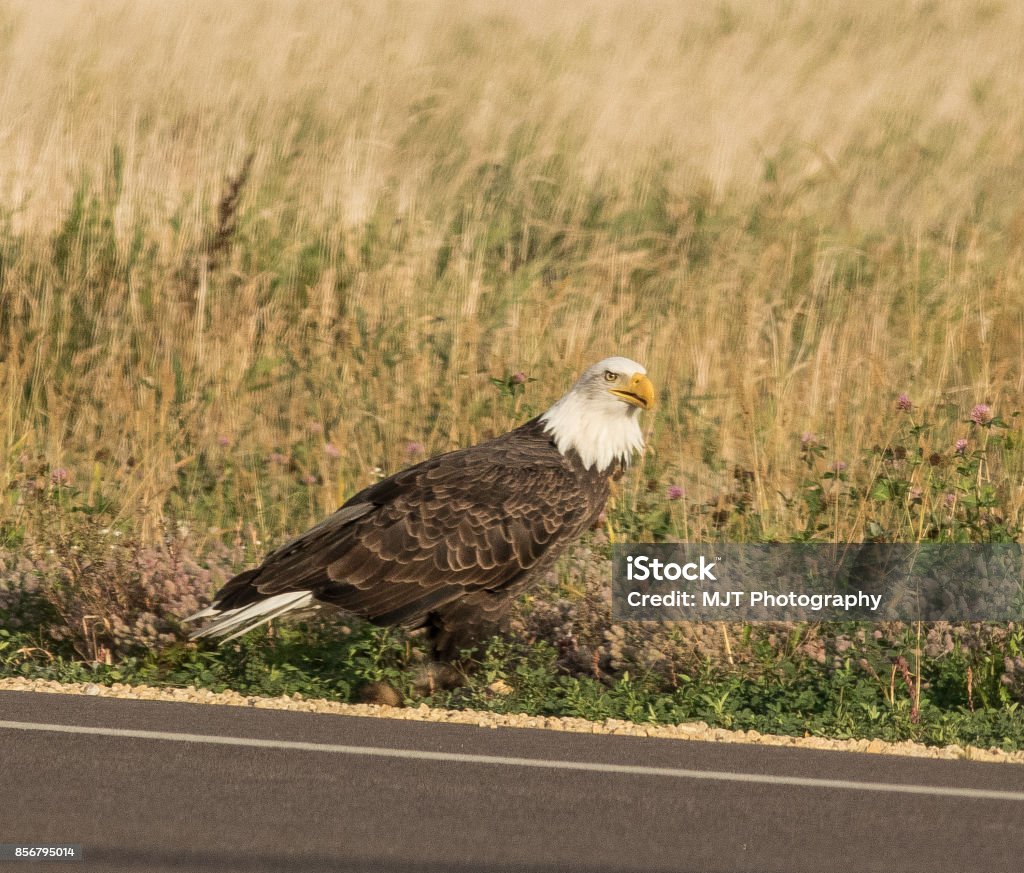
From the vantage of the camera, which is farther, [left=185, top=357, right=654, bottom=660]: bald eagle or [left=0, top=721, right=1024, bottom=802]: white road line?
[left=185, top=357, right=654, bottom=660]: bald eagle

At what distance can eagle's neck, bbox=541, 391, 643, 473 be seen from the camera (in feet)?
31.7

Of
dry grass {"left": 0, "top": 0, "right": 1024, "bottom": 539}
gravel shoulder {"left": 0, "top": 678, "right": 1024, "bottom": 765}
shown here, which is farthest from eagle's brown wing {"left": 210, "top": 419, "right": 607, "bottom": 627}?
dry grass {"left": 0, "top": 0, "right": 1024, "bottom": 539}

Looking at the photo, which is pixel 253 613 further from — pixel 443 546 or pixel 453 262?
pixel 453 262

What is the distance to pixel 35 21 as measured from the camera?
24.0m

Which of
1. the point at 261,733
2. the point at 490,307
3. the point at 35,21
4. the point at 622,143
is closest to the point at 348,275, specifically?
the point at 490,307

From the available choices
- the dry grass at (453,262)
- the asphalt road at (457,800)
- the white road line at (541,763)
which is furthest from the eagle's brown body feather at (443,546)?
the dry grass at (453,262)

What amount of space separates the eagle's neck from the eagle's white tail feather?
155cm

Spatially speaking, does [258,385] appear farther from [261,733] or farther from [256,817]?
[256,817]

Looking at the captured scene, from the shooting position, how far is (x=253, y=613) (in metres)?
9.03

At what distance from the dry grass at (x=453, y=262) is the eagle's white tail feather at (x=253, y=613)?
2417mm

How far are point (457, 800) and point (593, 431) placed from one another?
307 centimetres

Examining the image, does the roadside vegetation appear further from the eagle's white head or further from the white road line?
the white road line

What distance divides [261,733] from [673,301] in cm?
816

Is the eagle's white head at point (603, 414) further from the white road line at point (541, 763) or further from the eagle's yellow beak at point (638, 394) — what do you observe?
the white road line at point (541, 763)
